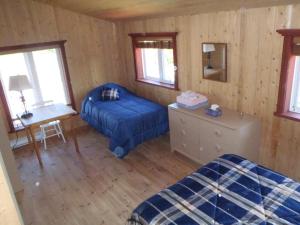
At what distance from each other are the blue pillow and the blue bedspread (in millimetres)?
115

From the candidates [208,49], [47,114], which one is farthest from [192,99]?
[47,114]

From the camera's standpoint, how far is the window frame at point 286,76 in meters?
2.69

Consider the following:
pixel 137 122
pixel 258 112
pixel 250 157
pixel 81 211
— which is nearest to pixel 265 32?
pixel 258 112

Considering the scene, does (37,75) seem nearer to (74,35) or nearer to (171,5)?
(74,35)

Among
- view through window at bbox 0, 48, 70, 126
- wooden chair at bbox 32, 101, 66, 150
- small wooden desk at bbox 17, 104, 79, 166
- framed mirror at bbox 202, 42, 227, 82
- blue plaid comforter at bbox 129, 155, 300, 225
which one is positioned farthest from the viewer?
wooden chair at bbox 32, 101, 66, 150

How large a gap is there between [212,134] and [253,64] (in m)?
1.01

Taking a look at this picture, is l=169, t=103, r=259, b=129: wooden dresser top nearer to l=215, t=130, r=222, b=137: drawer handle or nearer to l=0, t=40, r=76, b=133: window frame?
l=215, t=130, r=222, b=137: drawer handle

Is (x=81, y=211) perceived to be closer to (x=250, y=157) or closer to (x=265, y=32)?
(x=250, y=157)

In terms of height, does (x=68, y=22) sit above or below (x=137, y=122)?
above

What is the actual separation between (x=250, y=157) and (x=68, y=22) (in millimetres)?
3947

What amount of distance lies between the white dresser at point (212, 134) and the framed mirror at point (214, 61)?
0.50 metres

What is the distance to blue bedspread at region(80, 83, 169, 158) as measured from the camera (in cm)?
396

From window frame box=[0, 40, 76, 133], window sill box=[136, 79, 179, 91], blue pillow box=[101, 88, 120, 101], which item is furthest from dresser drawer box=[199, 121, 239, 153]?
window frame box=[0, 40, 76, 133]

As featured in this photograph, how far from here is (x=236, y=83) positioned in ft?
11.2
